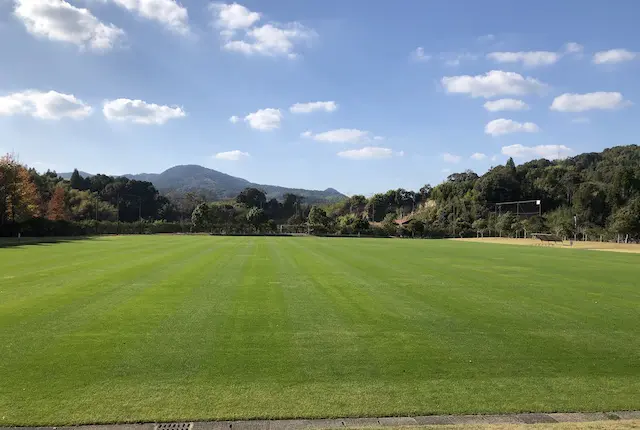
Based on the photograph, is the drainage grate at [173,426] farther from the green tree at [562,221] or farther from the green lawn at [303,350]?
the green tree at [562,221]

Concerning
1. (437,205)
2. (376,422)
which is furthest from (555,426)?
(437,205)

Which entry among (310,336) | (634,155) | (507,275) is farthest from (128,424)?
(634,155)

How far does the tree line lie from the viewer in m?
60.8

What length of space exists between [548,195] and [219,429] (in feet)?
A: 345

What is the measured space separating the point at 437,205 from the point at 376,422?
118581 mm

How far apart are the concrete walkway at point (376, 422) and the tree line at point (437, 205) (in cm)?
5690

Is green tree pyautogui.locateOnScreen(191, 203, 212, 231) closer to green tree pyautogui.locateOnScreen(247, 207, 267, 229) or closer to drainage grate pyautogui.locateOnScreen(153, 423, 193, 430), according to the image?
green tree pyautogui.locateOnScreen(247, 207, 267, 229)

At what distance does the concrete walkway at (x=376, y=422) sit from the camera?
4.60 m

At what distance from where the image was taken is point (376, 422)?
473 cm

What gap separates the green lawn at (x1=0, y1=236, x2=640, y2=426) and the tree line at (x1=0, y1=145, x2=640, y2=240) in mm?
51306

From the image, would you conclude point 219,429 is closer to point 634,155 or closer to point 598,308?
point 598,308

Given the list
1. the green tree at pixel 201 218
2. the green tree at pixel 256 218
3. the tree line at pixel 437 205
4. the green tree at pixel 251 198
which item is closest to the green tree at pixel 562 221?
the tree line at pixel 437 205

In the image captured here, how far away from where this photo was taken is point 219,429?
14.9 feet

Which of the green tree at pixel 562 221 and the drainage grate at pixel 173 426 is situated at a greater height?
the green tree at pixel 562 221
